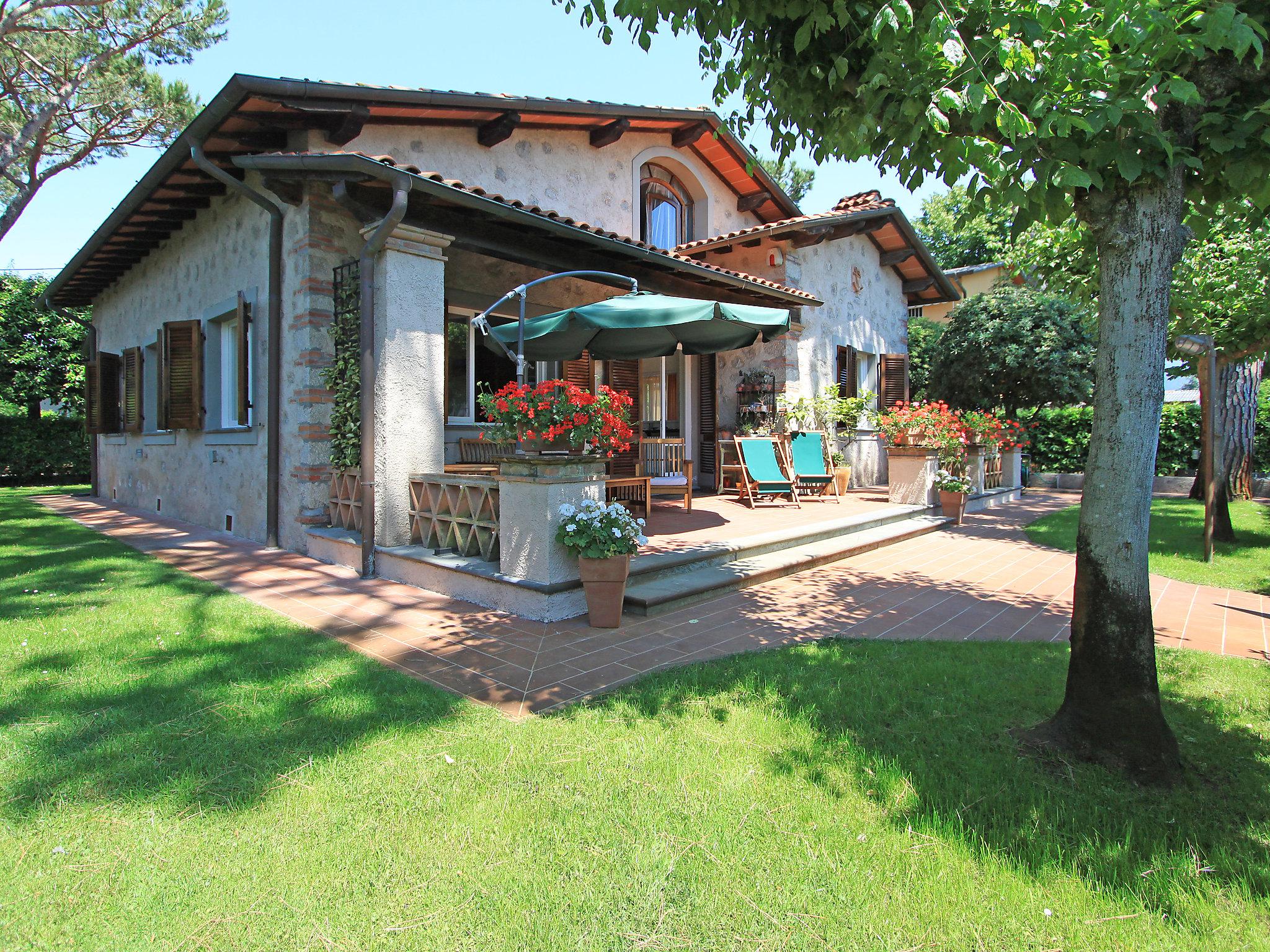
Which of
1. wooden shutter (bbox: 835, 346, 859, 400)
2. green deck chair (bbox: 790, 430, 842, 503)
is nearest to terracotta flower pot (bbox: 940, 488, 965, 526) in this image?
green deck chair (bbox: 790, 430, 842, 503)

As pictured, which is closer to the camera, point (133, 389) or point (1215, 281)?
point (1215, 281)

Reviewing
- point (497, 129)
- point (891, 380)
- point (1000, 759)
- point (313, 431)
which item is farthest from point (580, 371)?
point (891, 380)

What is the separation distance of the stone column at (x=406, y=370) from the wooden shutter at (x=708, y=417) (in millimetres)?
5736

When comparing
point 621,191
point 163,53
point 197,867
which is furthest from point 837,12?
point 163,53

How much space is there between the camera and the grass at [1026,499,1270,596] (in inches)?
228

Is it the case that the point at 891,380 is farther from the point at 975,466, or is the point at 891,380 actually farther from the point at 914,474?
the point at 914,474

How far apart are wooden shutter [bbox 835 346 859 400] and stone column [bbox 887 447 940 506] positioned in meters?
3.37

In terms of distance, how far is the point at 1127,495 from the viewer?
2.52 m

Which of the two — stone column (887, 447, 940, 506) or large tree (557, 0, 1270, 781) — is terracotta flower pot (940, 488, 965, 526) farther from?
large tree (557, 0, 1270, 781)

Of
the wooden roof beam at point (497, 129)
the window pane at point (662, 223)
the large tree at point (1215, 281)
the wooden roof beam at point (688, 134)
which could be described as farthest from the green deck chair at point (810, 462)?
the wooden roof beam at point (497, 129)

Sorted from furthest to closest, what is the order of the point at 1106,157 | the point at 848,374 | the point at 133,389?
the point at 848,374 → the point at 133,389 → the point at 1106,157

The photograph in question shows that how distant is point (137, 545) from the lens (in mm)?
7035

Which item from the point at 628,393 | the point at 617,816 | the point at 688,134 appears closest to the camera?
the point at 617,816

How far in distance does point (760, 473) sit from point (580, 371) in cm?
274
